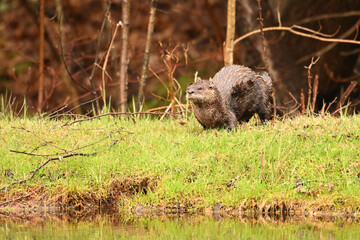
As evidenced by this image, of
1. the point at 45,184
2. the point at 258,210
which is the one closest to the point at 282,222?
the point at 258,210

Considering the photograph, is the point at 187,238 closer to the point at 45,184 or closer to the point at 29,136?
the point at 45,184

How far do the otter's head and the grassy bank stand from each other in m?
0.44

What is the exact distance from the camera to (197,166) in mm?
6926

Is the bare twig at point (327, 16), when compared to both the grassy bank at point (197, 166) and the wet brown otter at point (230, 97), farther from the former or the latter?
the grassy bank at point (197, 166)

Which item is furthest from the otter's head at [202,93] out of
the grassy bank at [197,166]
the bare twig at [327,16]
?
the bare twig at [327,16]

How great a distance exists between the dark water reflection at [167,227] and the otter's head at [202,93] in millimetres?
1816

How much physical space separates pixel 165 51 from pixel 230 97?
5.73 meters

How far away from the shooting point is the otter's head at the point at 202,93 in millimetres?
7566

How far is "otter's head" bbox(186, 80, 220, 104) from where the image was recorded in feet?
24.8

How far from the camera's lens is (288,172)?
674 centimetres

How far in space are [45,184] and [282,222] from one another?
2606 mm

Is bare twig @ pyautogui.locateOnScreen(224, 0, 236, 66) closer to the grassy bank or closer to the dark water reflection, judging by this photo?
the grassy bank

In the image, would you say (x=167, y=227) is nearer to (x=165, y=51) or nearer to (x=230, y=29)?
(x=230, y=29)

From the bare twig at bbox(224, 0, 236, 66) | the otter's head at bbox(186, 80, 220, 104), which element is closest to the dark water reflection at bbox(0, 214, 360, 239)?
the otter's head at bbox(186, 80, 220, 104)
